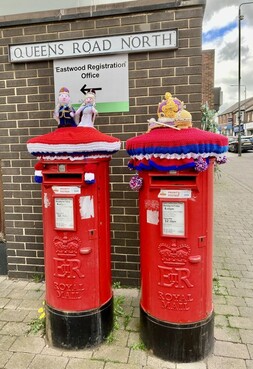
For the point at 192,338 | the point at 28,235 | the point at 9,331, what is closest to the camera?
the point at 192,338

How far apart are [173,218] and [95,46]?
86.2 inches

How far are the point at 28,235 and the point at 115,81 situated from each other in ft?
7.03

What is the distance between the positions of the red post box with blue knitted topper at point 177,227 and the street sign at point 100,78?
115cm

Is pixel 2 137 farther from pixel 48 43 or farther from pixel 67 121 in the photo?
pixel 67 121

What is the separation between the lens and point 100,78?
11.7 feet

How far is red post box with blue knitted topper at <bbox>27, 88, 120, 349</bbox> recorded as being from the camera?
98.0 inches

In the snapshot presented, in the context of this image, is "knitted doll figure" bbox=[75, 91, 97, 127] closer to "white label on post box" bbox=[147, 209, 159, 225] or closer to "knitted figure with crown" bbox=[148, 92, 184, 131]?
"knitted figure with crown" bbox=[148, 92, 184, 131]

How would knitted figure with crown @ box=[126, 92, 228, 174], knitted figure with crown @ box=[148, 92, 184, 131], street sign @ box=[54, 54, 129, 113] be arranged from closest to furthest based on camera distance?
knitted figure with crown @ box=[126, 92, 228, 174], knitted figure with crown @ box=[148, 92, 184, 131], street sign @ box=[54, 54, 129, 113]

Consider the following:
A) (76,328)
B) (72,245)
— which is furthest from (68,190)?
(76,328)

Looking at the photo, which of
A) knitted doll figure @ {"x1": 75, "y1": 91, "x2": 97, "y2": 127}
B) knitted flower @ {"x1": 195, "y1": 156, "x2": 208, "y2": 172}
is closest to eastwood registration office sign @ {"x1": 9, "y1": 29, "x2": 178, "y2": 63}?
knitted doll figure @ {"x1": 75, "y1": 91, "x2": 97, "y2": 127}

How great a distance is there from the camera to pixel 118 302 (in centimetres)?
341

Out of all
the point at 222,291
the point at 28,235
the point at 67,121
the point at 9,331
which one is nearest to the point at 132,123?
the point at 67,121

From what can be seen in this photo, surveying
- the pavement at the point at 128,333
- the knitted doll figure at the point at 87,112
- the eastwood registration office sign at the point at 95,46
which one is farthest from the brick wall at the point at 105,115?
the knitted doll figure at the point at 87,112

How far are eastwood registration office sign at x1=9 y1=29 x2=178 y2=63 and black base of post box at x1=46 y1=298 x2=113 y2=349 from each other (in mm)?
2625
